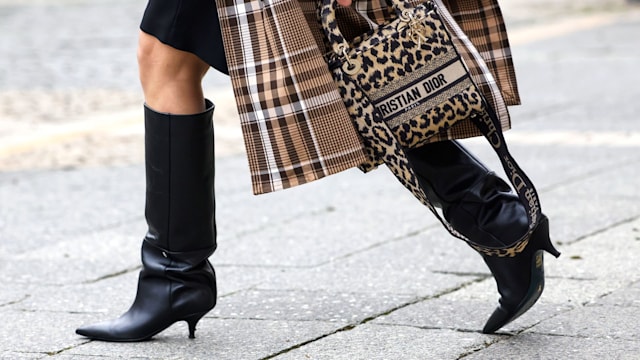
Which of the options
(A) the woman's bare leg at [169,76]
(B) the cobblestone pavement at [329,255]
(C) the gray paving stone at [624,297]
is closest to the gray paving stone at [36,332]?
(B) the cobblestone pavement at [329,255]

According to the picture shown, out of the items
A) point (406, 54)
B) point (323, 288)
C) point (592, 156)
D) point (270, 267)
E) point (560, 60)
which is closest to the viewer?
point (406, 54)

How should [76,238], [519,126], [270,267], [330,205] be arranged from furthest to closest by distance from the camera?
[519,126] < [330,205] < [76,238] < [270,267]

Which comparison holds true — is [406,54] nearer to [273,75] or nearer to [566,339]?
[273,75]

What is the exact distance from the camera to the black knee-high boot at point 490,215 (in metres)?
2.70

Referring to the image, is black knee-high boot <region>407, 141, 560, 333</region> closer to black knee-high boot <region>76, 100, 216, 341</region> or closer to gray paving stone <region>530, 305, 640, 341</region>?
gray paving stone <region>530, 305, 640, 341</region>

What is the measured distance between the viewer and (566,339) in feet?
9.11

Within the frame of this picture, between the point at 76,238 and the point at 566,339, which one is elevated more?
the point at 566,339

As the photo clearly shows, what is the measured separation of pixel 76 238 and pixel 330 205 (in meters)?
1.05

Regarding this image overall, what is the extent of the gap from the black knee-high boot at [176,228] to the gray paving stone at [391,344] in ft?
1.02

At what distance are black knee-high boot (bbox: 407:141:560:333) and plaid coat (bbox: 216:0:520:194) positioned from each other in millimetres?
246

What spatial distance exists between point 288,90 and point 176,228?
20.5 inches

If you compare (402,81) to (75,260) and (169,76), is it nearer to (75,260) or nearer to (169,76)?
(169,76)

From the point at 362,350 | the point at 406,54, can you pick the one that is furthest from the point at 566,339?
the point at 406,54

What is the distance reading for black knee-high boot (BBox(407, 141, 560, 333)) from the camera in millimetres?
2703
